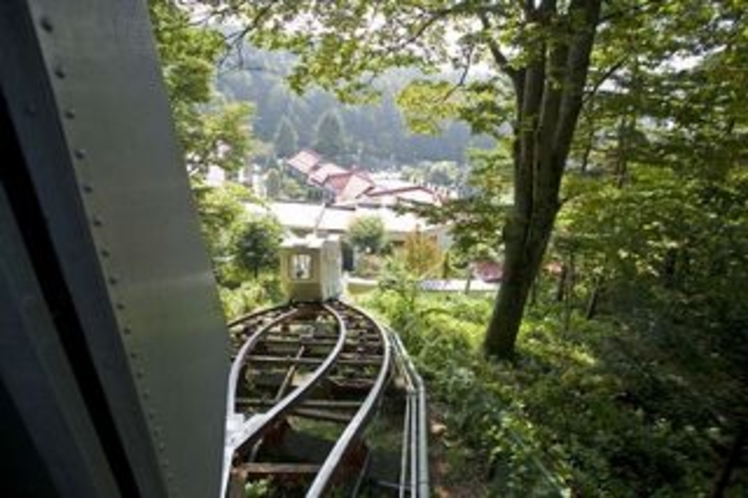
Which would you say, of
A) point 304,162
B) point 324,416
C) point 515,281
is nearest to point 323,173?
point 304,162

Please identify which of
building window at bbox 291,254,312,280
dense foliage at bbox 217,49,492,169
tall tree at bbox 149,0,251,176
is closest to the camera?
tall tree at bbox 149,0,251,176

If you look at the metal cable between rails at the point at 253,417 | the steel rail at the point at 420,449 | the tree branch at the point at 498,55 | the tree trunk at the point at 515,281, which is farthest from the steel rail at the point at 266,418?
the tree trunk at the point at 515,281

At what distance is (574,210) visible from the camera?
14547 mm

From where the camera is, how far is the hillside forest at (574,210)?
248 inches

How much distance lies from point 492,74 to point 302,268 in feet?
19.9

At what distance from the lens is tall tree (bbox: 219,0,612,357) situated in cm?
1033

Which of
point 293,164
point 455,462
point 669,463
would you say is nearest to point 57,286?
point 455,462

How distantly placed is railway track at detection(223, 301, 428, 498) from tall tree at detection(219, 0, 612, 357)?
119 inches

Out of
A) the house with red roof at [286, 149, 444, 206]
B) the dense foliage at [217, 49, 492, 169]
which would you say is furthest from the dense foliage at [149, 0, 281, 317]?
the dense foliage at [217, 49, 492, 169]

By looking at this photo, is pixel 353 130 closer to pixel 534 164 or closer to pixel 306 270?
pixel 306 270

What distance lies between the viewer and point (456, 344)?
13.6 metres

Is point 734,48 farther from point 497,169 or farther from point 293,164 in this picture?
point 293,164

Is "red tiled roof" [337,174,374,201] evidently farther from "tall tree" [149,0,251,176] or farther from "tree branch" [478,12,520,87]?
"tree branch" [478,12,520,87]

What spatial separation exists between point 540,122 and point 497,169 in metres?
4.63
